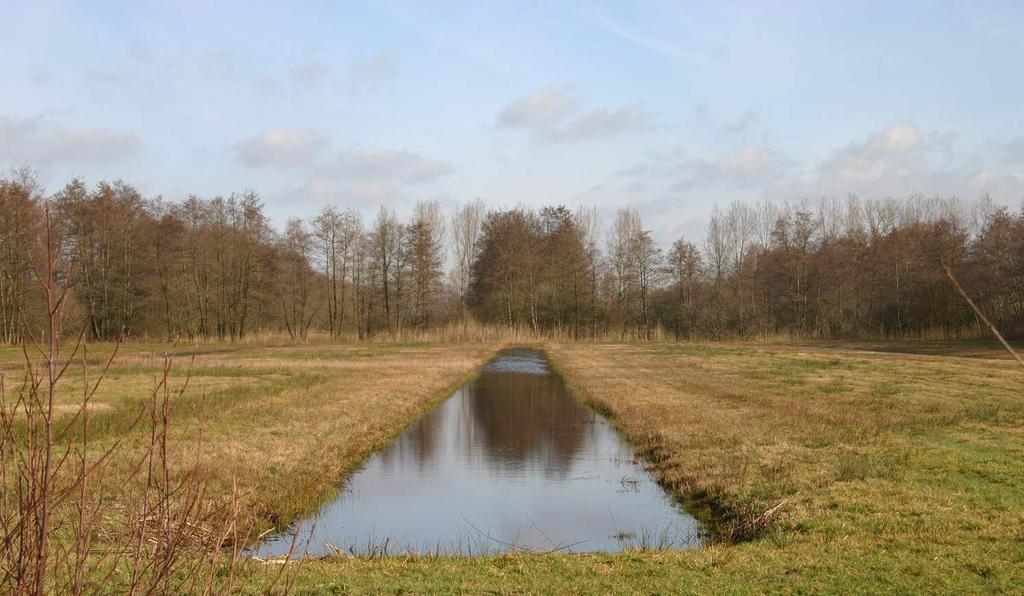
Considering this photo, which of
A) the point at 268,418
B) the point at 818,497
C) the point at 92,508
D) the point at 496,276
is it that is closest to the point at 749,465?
the point at 818,497

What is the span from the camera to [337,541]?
7801 millimetres

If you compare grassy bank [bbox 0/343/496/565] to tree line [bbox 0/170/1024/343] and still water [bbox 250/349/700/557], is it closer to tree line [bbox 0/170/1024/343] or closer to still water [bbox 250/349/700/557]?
still water [bbox 250/349/700/557]

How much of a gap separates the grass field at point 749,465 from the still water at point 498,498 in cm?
42

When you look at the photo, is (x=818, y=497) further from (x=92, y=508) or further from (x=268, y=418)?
(x=268, y=418)

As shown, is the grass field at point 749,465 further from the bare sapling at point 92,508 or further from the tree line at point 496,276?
the tree line at point 496,276

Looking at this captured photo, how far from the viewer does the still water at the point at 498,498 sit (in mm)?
7773

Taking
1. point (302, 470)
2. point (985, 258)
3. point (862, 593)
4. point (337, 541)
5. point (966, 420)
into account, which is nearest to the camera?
point (862, 593)

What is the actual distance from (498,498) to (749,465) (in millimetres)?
3316

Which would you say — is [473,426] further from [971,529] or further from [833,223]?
[833,223]

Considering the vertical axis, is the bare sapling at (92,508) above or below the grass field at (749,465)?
above

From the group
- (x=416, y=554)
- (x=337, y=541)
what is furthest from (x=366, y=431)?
(x=416, y=554)

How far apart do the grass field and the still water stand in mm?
416

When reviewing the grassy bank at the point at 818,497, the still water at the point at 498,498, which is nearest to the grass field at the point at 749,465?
the grassy bank at the point at 818,497

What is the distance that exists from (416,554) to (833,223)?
63.5 metres
